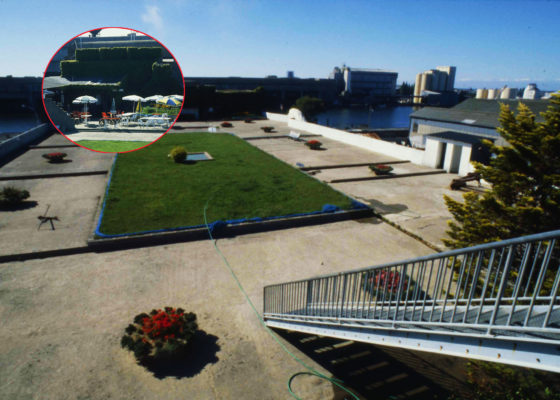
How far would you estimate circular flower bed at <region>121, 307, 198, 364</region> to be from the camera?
7.41 m

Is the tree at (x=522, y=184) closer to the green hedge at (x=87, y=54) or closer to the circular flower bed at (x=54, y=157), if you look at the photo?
the green hedge at (x=87, y=54)

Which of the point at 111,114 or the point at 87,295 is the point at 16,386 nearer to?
the point at 87,295

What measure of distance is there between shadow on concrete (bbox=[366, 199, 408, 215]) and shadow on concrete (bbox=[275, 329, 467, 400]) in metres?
9.35

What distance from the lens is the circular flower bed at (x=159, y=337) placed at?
741 centimetres

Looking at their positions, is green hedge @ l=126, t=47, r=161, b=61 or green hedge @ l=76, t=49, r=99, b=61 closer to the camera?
green hedge @ l=76, t=49, r=99, b=61

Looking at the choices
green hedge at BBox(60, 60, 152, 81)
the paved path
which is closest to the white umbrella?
green hedge at BBox(60, 60, 152, 81)

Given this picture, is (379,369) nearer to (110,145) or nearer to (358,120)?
(110,145)

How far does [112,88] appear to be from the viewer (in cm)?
616

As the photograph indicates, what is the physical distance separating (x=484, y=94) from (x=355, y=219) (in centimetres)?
8370

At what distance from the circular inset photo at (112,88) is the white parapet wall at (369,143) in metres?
23.5

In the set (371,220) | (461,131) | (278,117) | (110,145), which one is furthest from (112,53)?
(278,117)

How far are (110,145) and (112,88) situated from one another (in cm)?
110

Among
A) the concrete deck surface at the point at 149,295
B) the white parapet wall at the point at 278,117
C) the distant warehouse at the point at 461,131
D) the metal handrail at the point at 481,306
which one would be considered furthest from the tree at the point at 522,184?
the white parapet wall at the point at 278,117

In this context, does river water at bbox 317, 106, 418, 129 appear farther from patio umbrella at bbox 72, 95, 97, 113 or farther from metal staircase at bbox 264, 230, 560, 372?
metal staircase at bbox 264, 230, 560, 372
